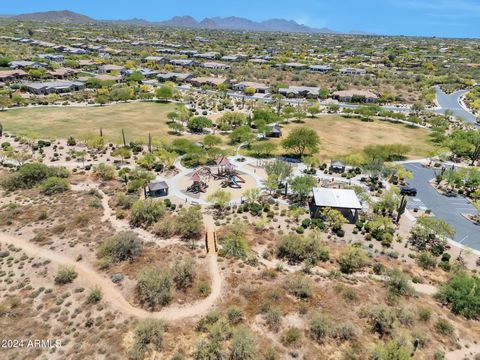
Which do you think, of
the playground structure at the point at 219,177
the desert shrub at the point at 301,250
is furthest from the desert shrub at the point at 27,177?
the desert shrub at the point at 301,250

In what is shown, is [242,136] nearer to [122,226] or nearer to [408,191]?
[408,191]

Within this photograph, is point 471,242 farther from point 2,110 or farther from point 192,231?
point 2,110

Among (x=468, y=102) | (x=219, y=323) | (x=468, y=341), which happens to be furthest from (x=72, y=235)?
(x=468, y=102)

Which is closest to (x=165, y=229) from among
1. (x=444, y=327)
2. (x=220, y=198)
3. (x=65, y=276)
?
(x=220, y=198)

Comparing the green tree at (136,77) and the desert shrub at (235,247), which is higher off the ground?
the green tree at (136,77)

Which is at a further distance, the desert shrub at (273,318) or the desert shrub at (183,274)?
the desert shrub at (183,274)

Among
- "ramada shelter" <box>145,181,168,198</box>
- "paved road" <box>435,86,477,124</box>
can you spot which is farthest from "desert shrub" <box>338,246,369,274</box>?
"paved road" <box>435,86,477,124</box>

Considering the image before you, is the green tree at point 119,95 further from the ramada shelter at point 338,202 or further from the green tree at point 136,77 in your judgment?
the ramada shelter at point 338,202
